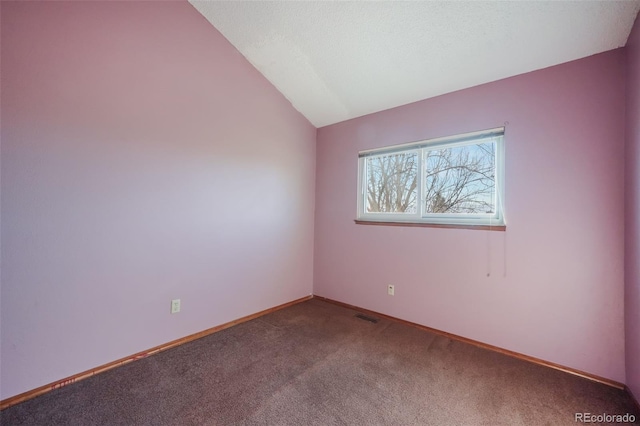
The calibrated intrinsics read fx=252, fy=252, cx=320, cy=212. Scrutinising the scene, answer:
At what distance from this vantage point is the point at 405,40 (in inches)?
78.4

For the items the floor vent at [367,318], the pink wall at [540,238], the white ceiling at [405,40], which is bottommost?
the floor vent at [367,318]

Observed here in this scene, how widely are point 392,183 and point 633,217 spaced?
5.75ft

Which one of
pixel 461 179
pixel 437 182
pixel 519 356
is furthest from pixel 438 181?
pixel 519 356

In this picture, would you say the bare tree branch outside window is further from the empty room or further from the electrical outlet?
the electrical outlet

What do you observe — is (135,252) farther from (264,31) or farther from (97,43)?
(264,31)

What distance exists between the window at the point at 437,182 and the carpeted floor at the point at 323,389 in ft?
3.74

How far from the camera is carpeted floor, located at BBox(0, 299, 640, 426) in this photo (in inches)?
53.9

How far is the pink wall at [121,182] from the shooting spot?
148 centimetres

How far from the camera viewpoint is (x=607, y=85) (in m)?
1.72

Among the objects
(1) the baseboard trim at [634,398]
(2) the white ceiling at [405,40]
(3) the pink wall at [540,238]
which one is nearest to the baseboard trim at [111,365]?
(3) the pink wall at [540,238]

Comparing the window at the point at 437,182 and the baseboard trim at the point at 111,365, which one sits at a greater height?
the window at the point at 437,182

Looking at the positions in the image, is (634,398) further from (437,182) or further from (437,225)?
(437,182)

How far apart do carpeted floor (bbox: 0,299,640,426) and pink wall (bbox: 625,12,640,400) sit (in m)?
0.29

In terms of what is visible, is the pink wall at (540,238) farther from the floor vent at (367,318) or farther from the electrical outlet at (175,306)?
the electrical outlet at (175,306)
